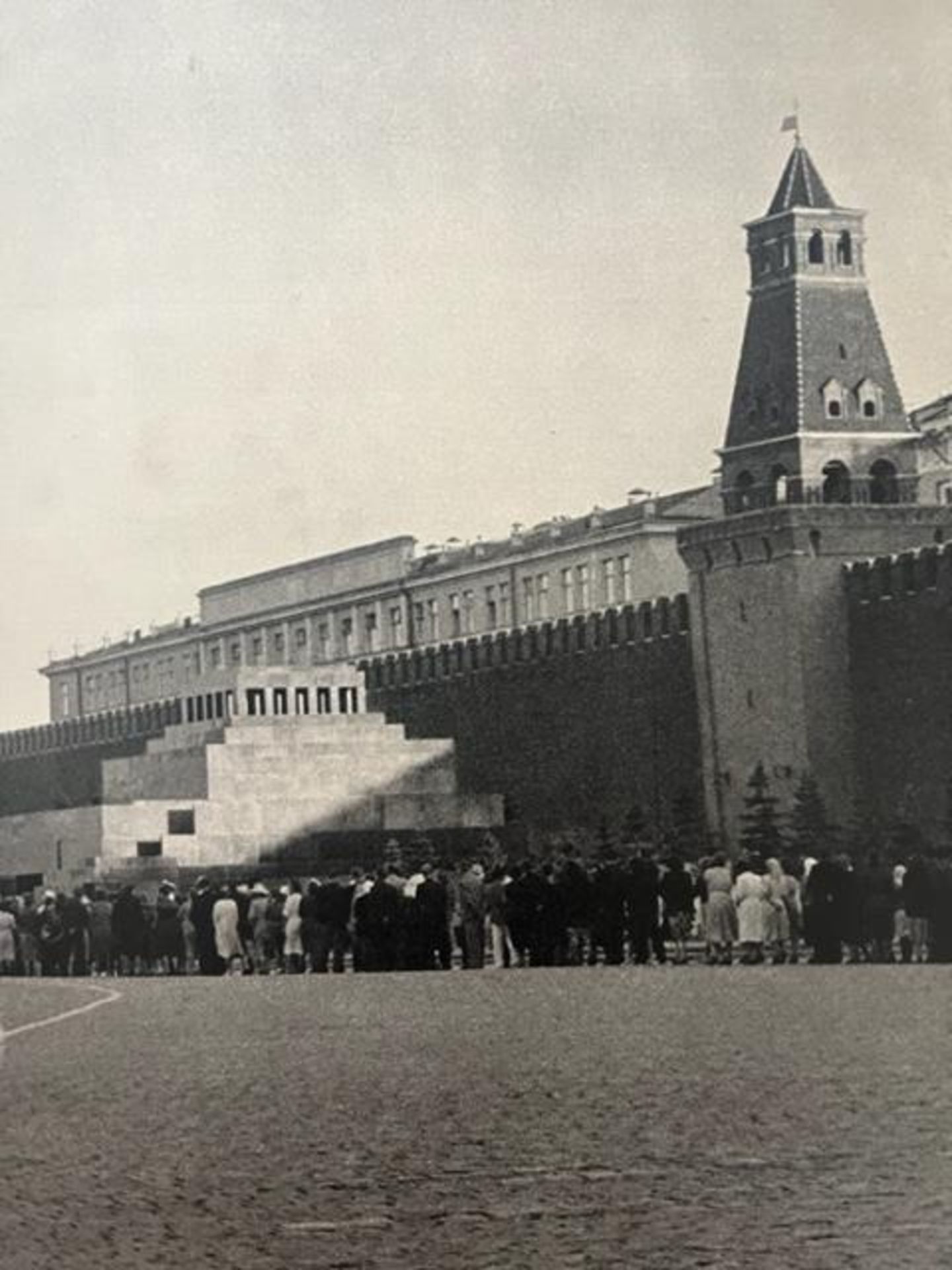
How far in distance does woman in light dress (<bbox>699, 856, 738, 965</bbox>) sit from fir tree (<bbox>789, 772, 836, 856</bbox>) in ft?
45.6

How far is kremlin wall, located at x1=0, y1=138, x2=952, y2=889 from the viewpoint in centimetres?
3797

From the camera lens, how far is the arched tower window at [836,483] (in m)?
50.7

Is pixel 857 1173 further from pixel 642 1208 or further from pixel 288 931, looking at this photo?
pixel 288 931

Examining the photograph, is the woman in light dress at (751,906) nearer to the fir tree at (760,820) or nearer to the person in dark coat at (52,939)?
the person in dark coat at (52,939)

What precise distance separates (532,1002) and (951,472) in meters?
38.1

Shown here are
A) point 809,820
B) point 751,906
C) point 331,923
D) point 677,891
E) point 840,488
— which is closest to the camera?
point 751,906

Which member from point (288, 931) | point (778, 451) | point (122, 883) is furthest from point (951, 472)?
point (288, 931)

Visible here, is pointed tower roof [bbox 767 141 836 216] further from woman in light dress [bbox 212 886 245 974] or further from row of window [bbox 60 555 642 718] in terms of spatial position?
woman in light dress [bbox 212 886 245 974]

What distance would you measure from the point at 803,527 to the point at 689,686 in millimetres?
3466

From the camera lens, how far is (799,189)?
48938 mm

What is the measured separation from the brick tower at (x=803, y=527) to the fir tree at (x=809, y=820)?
62cm

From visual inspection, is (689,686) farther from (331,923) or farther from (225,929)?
(331,923)

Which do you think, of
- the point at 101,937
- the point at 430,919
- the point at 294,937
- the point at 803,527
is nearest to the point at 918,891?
the point at 430,919

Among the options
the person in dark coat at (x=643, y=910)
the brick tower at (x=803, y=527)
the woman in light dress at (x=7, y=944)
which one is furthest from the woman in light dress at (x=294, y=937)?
the brick tower at (x=803, y=527)
